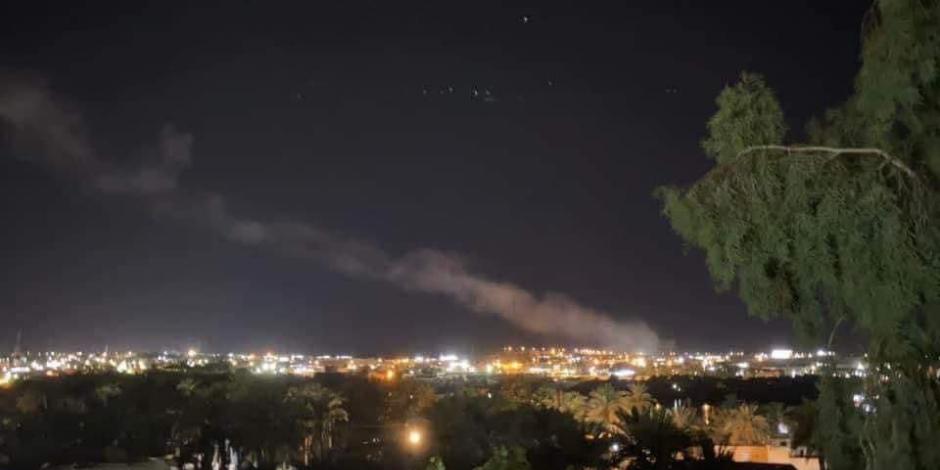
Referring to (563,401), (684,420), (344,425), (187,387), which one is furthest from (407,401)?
(684,420)

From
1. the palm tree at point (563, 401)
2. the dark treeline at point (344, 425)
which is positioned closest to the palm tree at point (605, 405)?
the dark treeline at point (344, 425)

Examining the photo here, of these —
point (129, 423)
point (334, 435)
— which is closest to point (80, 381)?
point (129, 423)

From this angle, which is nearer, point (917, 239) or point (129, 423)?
point (917, 239)

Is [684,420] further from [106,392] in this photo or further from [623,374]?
[623,374]

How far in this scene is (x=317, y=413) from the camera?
6888 cm

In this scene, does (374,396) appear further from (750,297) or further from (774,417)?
(750,297)

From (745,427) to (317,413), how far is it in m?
33.6

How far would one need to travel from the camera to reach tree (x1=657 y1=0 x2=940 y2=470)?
7719 mm

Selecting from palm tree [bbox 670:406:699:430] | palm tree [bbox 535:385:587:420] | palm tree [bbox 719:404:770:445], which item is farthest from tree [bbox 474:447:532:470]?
palm tree [bbox 535:385:587:420]

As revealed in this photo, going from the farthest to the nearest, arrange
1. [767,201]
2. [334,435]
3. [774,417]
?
1. [334,435]
2. [774,417]
3. [767,201]

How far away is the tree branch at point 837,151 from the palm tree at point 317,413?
51.0 m

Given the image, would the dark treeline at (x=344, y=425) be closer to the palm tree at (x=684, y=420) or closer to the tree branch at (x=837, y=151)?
the palm tree at (x=684, y=420)

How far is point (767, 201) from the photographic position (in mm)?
8367

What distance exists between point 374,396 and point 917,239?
7361cm
